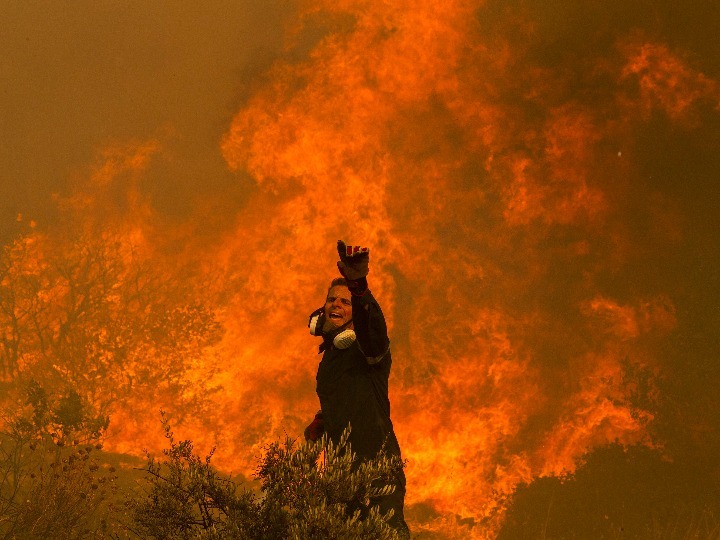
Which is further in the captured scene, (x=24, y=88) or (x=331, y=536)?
(x=24, y=88)

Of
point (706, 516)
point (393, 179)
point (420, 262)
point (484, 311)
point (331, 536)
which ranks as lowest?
point (331, 536)

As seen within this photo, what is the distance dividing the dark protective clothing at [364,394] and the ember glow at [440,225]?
7.02 m

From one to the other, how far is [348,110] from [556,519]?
28.8 ft

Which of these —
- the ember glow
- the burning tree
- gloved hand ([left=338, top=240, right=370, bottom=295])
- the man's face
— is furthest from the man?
the burning tree

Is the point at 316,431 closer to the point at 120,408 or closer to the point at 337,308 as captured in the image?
the point at 337,308

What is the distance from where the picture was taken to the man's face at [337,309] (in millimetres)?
6270

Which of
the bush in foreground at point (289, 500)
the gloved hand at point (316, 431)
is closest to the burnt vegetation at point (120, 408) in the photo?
the bush in foreground at point (289, 500)

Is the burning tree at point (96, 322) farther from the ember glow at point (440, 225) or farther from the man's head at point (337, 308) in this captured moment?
the man's head at point (337, 308)

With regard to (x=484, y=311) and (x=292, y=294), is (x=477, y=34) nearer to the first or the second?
(x=484, y=311)

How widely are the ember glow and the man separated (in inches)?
276

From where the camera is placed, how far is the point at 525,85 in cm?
1397

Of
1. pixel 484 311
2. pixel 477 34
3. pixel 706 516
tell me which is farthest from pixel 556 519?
pixel 477 34

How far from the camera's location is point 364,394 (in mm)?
5984

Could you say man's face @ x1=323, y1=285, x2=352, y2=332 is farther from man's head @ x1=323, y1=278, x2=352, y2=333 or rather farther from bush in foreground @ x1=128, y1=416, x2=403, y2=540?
bush in foreground @ x1=128, y1=416, x2=403, y2=540
